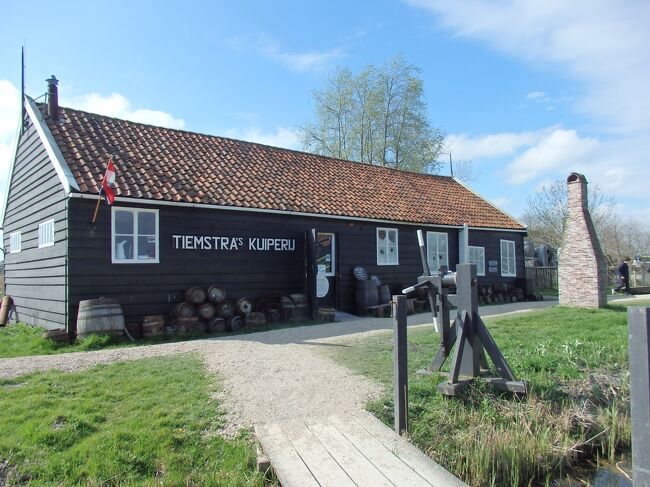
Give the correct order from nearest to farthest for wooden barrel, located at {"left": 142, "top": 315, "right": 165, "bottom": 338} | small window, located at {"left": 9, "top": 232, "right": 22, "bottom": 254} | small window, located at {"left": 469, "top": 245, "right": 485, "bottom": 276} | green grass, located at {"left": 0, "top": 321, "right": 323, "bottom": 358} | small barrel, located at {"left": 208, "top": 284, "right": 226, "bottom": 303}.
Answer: green grass, located at {"left": 0, "top": 321, "right": 323, "bottom": 358} < wooden barrel, located at {"left": 142, "top": 315, "right": 165, "bottom": 338} < small barrel, located at {"left": 208, "top": 284, "right": 226, "bottom": 303} < small window, located at {"left": 9, "top": 232, "right": 22, "bottom": 254} < small window, located at {"left": 469, "top": 245, "right": 485, "bottom": 276}

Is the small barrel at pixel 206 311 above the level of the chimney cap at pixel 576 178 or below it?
below

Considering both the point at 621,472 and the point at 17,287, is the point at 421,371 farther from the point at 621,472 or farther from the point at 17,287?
the point at 17,287

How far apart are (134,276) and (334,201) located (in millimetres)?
6342

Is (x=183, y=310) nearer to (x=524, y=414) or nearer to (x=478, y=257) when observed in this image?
(x=524, y=414)

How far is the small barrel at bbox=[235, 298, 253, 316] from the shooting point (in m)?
12.0

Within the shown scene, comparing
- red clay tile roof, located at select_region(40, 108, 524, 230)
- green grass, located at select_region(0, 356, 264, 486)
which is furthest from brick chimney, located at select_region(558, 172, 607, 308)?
green grass, located at select_region(0, 356, 264, 486)

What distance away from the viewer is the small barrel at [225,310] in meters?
11.6

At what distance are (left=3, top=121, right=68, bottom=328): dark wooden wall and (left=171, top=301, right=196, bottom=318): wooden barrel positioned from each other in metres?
2.19

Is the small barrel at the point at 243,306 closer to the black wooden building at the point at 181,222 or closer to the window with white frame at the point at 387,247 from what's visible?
the black wooden building at the point at 181,222

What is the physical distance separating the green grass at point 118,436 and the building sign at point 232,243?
541 centimetres

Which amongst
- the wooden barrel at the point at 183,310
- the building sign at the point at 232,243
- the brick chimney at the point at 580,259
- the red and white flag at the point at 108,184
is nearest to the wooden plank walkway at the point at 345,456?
the wooden barrel at the point at 183,310

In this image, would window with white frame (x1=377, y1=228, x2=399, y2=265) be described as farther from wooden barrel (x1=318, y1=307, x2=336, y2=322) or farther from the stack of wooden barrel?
the stack of wooden barrel

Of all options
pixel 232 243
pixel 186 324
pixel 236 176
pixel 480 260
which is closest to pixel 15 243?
pixel 236 176

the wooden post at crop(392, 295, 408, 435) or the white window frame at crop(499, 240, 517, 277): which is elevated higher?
the white window frame at crop(499, 240, 517, 277)
